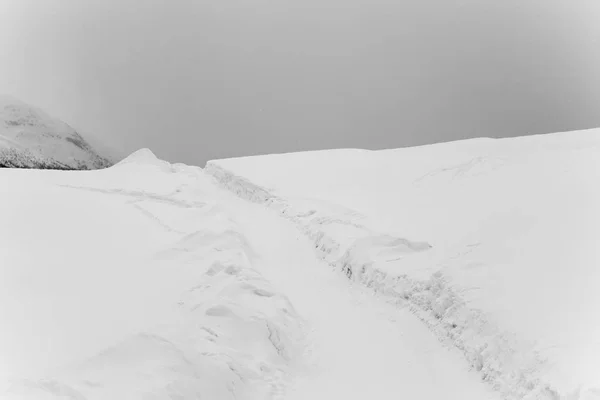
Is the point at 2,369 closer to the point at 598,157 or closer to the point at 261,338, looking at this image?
the point at 261,338

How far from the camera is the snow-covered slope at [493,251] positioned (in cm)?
595

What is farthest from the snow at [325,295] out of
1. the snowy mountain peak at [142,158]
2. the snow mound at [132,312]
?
the snowy mountain peak at [142,158]

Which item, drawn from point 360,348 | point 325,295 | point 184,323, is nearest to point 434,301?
point 360,348

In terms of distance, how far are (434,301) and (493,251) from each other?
1.76 metres

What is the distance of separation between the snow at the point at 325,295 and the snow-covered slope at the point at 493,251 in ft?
0.13

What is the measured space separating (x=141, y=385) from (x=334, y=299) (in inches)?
218

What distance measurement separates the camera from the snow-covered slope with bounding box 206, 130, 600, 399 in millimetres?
5945

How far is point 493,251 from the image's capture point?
8.47 m

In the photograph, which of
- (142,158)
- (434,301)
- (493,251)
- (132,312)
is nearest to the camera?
(132,312)

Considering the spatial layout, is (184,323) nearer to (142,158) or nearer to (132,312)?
Answer: (132,312)

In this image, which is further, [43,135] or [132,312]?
[43,135]

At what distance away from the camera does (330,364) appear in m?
7.25

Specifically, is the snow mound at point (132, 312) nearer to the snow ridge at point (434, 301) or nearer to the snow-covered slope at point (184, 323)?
the snow-covered slope at point (184, 323)

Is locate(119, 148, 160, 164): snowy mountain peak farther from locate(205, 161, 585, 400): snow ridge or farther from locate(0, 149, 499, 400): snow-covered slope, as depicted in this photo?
locate(205, 161, 585, 400): snow ridge
